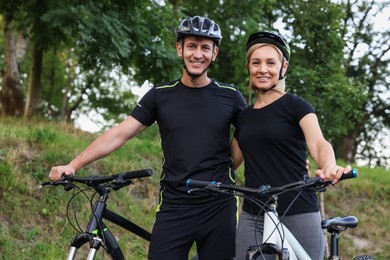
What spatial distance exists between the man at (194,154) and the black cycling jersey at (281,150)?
269 mm

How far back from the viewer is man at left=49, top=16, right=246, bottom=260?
363cm

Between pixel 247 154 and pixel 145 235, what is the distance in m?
1.02

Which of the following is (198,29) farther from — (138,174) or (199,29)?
(138,174)

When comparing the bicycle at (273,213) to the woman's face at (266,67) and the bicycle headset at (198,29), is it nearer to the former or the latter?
the woman's face at (266,67)

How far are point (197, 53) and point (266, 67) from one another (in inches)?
19.8

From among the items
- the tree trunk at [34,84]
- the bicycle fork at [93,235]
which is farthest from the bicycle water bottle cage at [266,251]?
the tree trunk at [34,84]

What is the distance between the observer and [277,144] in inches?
133

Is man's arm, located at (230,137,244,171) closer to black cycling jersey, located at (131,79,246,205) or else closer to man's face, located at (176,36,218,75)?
black cycling jersey, located at (131,79,246,205)

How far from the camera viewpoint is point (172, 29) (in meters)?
10.9

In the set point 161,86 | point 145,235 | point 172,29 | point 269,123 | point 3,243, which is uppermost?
point 172,29

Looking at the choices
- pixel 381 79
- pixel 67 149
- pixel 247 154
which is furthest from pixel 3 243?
pixel 381 79

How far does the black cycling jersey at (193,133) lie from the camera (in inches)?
143

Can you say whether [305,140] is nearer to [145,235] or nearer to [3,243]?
[145,235]

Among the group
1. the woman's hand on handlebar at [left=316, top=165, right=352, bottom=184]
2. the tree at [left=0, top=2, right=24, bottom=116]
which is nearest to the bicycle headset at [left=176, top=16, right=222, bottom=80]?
the woman's hand on handlebar at [left=316, top=165, right=352, bottom=184]
